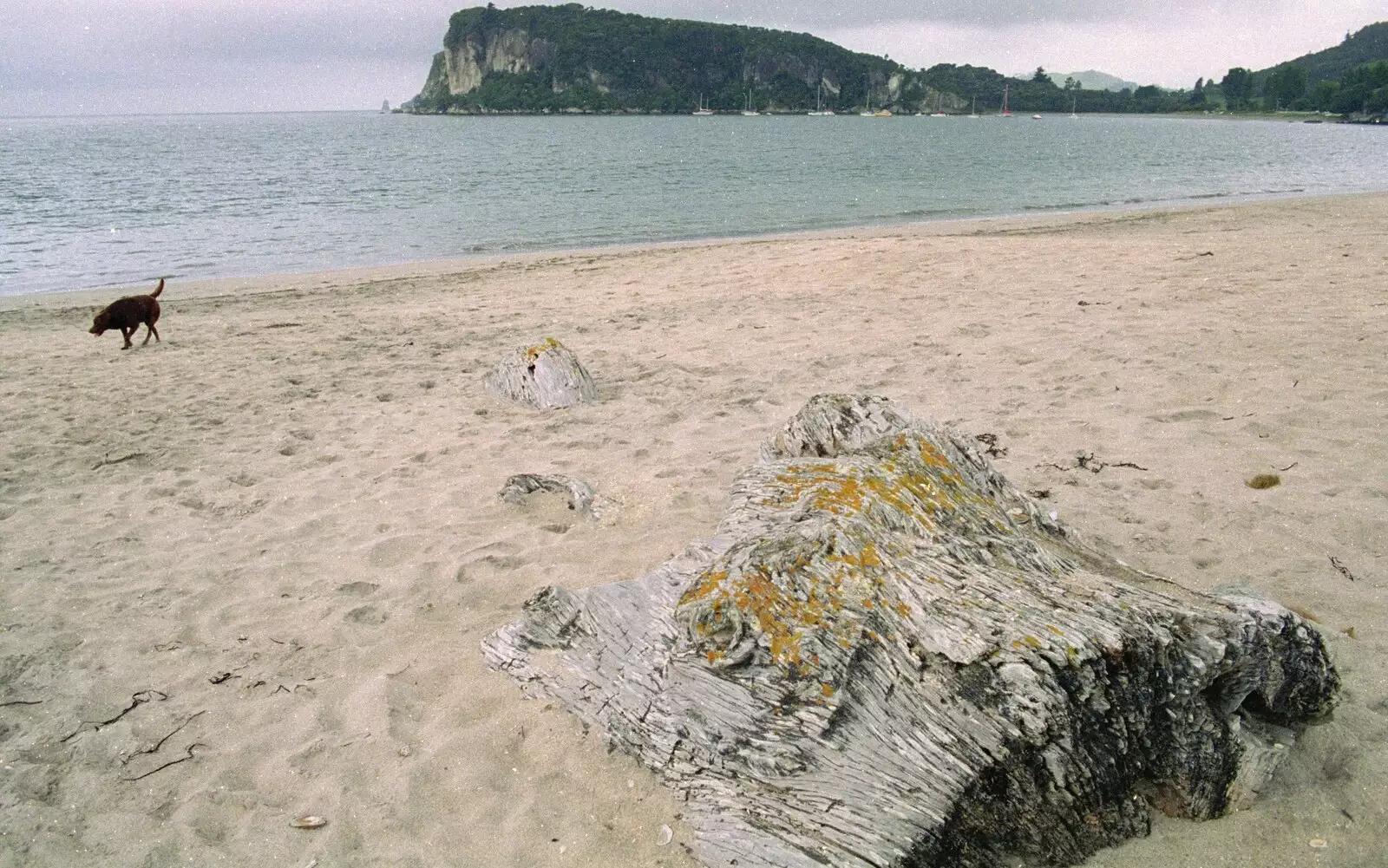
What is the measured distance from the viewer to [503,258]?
19.0 metres

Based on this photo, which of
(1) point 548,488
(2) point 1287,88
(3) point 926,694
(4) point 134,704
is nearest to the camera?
(3) point 926,694

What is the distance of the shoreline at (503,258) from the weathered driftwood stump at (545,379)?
943cm

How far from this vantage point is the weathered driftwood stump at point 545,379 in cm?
727

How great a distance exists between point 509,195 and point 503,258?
15.7 m

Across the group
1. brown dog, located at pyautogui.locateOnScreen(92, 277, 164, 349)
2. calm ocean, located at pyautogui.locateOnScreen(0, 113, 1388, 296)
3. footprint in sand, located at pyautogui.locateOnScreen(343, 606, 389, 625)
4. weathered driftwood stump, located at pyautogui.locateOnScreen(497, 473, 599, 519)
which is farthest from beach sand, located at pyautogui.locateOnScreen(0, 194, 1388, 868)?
calm ocean, located at pyautogui.locateOnScreen(0, 113, 1388, 296)

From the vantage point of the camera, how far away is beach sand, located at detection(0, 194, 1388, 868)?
2.96 metres

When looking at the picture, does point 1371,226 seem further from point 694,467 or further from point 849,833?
point 849,833

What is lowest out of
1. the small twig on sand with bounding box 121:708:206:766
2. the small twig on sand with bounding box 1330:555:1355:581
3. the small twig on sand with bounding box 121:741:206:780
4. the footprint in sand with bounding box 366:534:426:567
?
the small twig on sand with bounding box 121:741:206:780

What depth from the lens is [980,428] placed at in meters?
6.30

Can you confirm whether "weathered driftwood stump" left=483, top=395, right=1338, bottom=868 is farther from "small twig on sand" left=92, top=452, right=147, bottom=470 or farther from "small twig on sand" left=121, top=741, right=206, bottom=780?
"small twig on sand" left=92, top=452, right=147, bottom=470

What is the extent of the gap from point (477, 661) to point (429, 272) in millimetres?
14095

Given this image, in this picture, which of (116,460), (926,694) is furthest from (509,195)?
(926,694)

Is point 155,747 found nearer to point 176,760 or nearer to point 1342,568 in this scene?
point 176,760

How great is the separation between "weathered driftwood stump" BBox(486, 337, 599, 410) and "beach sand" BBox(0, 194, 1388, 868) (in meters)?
0.23
